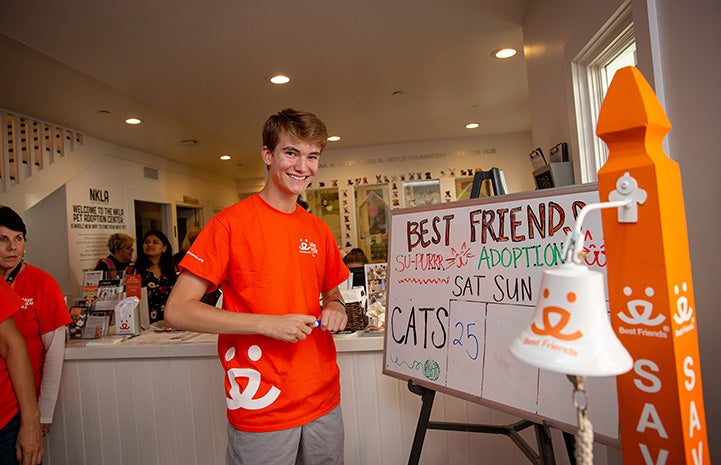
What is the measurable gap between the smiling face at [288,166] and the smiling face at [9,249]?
1239 mm

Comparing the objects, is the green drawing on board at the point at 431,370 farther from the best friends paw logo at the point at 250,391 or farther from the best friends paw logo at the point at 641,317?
the best friends paw logo at the point at 641,317

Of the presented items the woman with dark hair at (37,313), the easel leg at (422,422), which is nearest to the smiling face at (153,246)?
the woman with dark hair at (37,313)

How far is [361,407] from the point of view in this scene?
2.05 m

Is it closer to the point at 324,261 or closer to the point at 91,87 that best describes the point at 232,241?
the point at 324,261

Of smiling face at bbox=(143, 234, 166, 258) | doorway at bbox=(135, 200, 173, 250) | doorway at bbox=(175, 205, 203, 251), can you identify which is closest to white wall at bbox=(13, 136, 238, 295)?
doorway at bbox=(135, 200, 173, 250)

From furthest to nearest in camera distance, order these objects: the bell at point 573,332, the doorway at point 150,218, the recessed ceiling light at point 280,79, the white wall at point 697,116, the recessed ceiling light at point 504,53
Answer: the doorway at point 150,218 < the recessed ceiling light at point 280,79 < the recessed ceiling light at point 504,53 < the white wall at point 697,116 < the bell at point 573,332

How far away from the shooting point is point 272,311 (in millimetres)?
1330

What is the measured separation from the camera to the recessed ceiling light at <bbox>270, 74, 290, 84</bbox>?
12.3ft

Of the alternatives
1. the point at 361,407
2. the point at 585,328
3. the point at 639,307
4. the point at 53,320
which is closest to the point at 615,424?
the point at 639,307

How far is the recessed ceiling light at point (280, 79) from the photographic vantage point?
12.3 ft

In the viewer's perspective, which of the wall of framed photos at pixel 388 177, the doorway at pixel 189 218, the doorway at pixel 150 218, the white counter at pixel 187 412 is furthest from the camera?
the doorway at pixel 189 218

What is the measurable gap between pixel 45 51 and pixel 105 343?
2077 mm

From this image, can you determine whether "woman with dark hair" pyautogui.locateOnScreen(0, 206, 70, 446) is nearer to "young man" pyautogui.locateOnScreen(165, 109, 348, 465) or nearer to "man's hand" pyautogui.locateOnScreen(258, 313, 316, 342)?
"young man" pyautogui.locateOnScreen(165, 109, 348, 465)

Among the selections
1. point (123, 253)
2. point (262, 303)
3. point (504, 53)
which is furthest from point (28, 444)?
point (504, 53)
